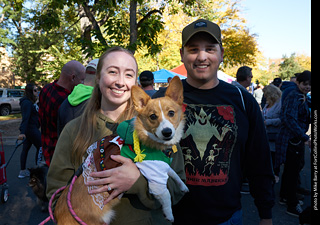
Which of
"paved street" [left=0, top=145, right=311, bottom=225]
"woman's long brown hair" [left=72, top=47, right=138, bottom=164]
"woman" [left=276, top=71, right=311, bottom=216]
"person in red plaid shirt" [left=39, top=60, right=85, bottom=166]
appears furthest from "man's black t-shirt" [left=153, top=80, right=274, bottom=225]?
"woman" [left=276, top=71, right=311, bottom=216]

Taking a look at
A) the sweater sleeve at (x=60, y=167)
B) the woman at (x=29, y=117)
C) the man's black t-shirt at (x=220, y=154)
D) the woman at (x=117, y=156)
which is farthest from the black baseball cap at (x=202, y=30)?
the woman at (x=29, y=117)

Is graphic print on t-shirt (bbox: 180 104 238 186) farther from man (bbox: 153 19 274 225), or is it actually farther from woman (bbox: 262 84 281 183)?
woman (bbox: 262 84 281 183)

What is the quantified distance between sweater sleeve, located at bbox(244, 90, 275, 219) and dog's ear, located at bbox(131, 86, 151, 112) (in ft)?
2.88

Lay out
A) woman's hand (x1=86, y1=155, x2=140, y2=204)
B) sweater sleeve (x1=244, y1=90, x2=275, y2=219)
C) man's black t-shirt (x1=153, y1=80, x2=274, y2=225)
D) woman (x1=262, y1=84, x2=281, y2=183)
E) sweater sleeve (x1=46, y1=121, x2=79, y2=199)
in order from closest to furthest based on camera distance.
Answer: woman's hand (x1=86, y1=155, x2=140, y2=204)
sweater sleeve (x1=46, y1=121, x2=79, y2=199)
man's black t-shirt (x1=153, y1=80, x2=274, y2=225)
sweater sleeve (x1=244, y1=90, x2=275, y2=219)
woman (x1=262, y1=84, x2=281, y2=183)

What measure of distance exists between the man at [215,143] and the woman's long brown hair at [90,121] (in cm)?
50

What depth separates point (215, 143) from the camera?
195cm

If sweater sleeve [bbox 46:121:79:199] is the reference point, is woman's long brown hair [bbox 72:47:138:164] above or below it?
above

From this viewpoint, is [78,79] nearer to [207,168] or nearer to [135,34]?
[207,168]

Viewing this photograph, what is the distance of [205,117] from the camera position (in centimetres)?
198

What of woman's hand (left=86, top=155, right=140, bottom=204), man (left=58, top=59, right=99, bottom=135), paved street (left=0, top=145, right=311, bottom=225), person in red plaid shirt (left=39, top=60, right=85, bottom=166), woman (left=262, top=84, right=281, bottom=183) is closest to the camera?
woman's hand (left=86, top=155, right=140, bottom=204)

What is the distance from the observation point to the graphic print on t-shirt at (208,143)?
1911 mm

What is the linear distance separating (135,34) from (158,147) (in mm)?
7574

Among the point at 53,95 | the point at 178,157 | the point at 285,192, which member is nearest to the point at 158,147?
the point at 178,157

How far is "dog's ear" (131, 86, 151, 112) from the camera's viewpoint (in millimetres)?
1798
